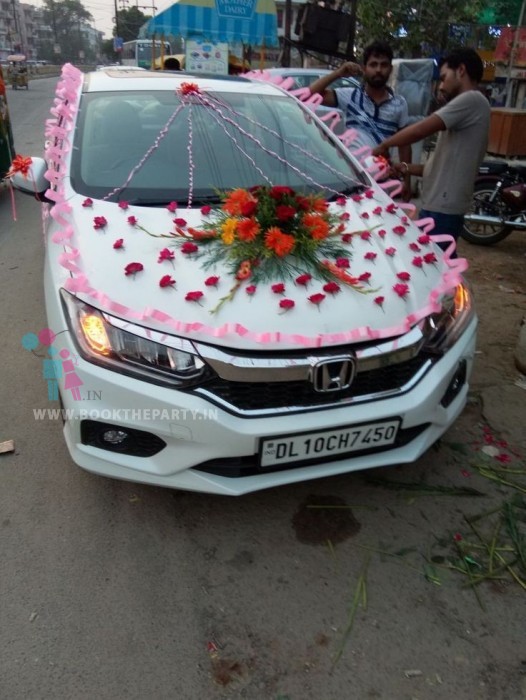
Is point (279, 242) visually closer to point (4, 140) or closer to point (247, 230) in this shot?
point (247, 230)

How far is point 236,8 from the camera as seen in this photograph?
10625 mm

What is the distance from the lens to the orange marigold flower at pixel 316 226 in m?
2.51

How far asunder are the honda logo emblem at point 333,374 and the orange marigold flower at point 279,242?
55 centimetres

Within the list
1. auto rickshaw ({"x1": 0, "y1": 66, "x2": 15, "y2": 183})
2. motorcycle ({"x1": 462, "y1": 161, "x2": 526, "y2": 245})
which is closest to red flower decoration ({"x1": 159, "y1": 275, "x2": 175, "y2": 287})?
motorcycle ({"x1": 462, "y1": 161, "x2": 526, "y2": 245})

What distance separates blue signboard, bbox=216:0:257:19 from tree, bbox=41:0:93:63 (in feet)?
297

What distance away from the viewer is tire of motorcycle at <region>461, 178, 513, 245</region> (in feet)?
20.3

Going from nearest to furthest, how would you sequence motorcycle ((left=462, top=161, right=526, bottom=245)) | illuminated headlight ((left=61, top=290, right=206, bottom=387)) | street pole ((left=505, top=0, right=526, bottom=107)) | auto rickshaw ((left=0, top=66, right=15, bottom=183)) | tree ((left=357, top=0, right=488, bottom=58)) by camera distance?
illuminated headlight ((left=61, top=290, right=206, bottom=387))
motorcycle ((left=462, top=161, right=526, bottom=245))
auto rickshaw ((left=0, top=66, right=15, bottom=183))
street pole ((left=505, top=0, right=526, bottom=107))
tree ((left=357, top=0, right=488, bottom=58))

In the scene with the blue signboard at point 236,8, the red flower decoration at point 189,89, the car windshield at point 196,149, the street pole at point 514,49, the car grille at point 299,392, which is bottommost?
the car grille at point 299,392

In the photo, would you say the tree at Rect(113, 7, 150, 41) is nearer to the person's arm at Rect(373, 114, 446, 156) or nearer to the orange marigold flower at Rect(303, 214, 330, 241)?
the person's arm at Rect(373, 114, 446, 156)

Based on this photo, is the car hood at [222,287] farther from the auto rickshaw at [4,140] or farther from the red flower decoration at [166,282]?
the auto rickshaw at [4,140]

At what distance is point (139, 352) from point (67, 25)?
111 meters

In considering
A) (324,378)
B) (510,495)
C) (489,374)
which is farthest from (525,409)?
(324,378)

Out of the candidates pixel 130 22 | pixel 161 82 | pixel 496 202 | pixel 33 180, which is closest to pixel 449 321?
pixel 33 180

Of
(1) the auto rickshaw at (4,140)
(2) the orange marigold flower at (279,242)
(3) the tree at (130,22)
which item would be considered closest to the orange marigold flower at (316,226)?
(2) the orange marigold flower at (279,242)
